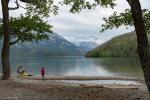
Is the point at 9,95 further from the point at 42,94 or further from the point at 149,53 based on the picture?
the point at 149,53

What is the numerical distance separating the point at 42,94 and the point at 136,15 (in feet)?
34.4

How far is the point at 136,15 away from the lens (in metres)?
24.7

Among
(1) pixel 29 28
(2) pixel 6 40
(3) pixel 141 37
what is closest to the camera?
(3) pixel 141 37

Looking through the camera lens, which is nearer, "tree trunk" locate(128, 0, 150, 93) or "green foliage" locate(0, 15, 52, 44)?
"tree trunk" locate(128, 0, 150, 93)

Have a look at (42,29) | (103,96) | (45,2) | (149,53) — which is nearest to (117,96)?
(103,96)

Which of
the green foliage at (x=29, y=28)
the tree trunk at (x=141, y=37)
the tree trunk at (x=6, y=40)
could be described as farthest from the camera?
the green foliage at (x=29, y=28)

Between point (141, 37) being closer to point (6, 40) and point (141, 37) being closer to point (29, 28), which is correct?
point (6, 40)

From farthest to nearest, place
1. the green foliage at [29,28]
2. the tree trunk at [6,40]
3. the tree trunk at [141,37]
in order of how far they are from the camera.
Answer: the green foliage at [29,28]
the tree trunk at [6,40]
the tree trunk at [141,37]

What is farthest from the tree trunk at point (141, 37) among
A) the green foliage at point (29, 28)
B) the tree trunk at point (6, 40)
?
the green foliage at point (29, 28)

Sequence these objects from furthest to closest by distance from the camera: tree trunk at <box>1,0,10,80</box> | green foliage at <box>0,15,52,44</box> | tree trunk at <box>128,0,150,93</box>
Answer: green foliage at <box>0,15,52,44</box> < tree trunk at <box>1,0,10,80</box> < tree trunk at <box>128,0,150,93</box>

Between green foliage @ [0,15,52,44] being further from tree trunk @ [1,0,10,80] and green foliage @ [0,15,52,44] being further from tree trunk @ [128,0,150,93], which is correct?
tree trunk @ [128,0,150,93]

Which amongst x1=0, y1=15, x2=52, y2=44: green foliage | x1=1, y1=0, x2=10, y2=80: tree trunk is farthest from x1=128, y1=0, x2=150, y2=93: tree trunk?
x1=0, y1=15, x2=52, y2=44: green foliage

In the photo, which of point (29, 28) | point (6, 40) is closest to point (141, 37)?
point (6, 40)

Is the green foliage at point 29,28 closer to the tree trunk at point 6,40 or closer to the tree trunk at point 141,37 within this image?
the tree trunk at point 6,40
